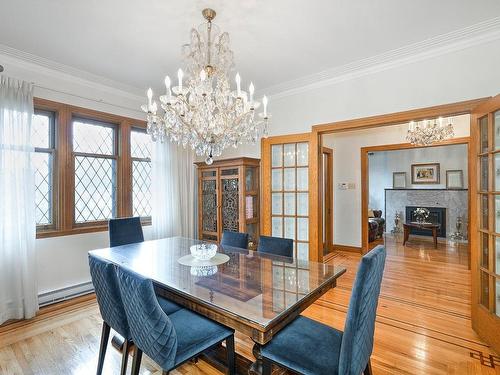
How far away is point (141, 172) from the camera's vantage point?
3961mm

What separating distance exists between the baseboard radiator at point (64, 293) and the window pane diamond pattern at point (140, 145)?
1.85 metres

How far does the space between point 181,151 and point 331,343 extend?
3529 millimetres

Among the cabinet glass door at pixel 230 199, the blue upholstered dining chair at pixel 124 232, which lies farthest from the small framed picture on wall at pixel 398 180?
the blue upholstered dining chair at pixel 124 232

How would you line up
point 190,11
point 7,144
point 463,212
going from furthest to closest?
1. point 463,212
2. point 7,144
3. point 190,11

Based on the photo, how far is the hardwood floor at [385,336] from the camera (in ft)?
6.27

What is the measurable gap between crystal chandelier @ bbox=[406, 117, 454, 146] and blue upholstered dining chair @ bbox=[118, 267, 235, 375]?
4.47 meters

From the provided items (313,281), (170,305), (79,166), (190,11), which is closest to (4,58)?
(79,166)

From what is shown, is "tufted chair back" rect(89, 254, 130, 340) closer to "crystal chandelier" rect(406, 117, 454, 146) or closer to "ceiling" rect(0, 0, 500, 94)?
"ceiling" rect(0, 0, 500, 94)

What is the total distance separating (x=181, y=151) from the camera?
424 centimetres

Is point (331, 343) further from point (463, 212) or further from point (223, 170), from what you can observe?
point (463, 212)

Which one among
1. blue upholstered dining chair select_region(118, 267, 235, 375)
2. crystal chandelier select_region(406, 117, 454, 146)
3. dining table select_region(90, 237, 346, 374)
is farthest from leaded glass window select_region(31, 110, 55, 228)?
crystal chandelier select_region(406, 117, 454, 146)

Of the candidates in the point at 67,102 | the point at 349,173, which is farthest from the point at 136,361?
the point at 349,173

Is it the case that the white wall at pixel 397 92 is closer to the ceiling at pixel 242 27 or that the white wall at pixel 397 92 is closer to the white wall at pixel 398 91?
the white wall at pixel 398 91

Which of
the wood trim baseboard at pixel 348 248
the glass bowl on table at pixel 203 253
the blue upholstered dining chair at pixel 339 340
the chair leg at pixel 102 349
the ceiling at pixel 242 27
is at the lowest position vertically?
the wood trim baseboard at pixel 348 248
